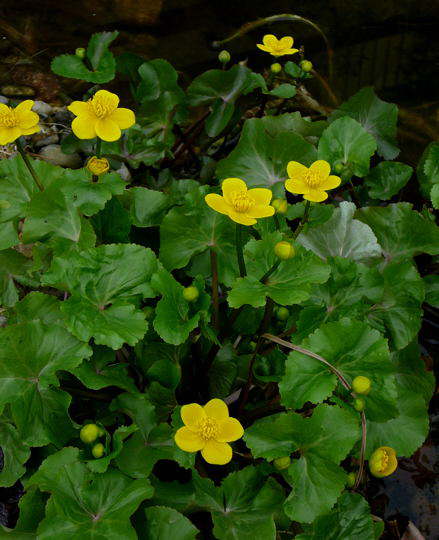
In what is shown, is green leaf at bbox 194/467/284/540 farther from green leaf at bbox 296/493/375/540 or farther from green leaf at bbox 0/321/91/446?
green leaf at bbox 0/321/91/446

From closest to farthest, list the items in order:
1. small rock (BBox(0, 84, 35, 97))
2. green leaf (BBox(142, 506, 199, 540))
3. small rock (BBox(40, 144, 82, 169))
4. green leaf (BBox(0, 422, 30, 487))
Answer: green leaf (BBox(142, 506, 199, 540)) < green leaf (BBox(0, 422, 30, 487)) < small rock (BBox(40, 144, 82, 169)) < small rock (BBox(0, 84, 35, 97))

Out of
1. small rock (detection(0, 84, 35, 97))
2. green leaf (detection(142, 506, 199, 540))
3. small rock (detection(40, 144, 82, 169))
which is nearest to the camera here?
green leaf (detection(142, 506, 199, 540))

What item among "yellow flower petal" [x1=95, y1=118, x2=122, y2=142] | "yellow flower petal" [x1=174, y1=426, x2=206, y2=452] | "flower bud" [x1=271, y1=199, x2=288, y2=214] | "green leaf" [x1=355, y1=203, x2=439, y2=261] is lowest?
"green leaf" [x1=355, y1=203, x2=439, y2=261]

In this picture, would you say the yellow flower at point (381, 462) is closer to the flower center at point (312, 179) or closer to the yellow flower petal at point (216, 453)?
the yellow flower petal at point (216, 453)

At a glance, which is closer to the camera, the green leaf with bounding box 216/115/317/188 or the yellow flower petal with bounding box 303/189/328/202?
the yellow flower petal with bounding box 303/189/328/202

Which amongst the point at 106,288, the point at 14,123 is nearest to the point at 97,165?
the point at 14,123

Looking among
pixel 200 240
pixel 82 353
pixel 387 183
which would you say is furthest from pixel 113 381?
pixel 387 183

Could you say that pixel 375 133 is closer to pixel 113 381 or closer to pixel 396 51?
pixel 396 51

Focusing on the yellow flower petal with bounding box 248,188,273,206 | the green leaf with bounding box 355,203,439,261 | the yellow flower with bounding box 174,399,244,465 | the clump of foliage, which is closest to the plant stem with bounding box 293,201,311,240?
the clump of foliage
